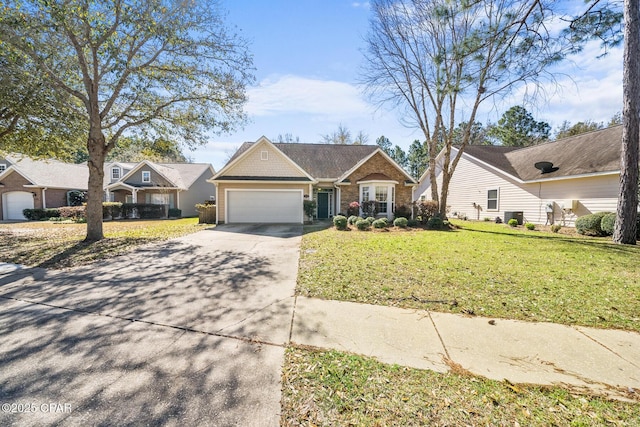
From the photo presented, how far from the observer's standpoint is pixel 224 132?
12180 millimetres

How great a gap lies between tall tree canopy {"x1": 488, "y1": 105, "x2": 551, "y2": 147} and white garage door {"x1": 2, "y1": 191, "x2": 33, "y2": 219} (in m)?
50.5

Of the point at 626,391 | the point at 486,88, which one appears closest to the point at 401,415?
the point at 626,391

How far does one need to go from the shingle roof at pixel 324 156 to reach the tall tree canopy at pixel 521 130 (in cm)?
2683

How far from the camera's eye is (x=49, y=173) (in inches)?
911

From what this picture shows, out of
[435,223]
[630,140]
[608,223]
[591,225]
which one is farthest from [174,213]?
[630,140]

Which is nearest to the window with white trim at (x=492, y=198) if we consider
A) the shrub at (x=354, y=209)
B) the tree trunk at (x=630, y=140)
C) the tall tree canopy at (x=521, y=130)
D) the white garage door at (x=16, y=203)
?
the tree trunk at (x=630, y=140)

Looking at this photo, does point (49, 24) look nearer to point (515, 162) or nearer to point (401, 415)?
point (401, 415)

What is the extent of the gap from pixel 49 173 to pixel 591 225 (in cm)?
3713

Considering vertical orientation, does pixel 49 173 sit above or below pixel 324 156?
below

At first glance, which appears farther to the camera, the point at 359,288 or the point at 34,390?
the point at 359,288

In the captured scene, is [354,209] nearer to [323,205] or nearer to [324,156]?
[323,205]

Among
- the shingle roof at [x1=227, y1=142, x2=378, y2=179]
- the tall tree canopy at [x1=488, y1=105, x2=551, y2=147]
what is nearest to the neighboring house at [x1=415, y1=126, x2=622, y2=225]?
the shingle roof at [x1=227, y1=142, x2=378, y2=179]

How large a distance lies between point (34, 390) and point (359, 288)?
4.16m

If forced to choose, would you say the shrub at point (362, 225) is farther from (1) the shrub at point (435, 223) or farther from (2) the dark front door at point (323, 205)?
(2) the dark front door at point (323, 205)
